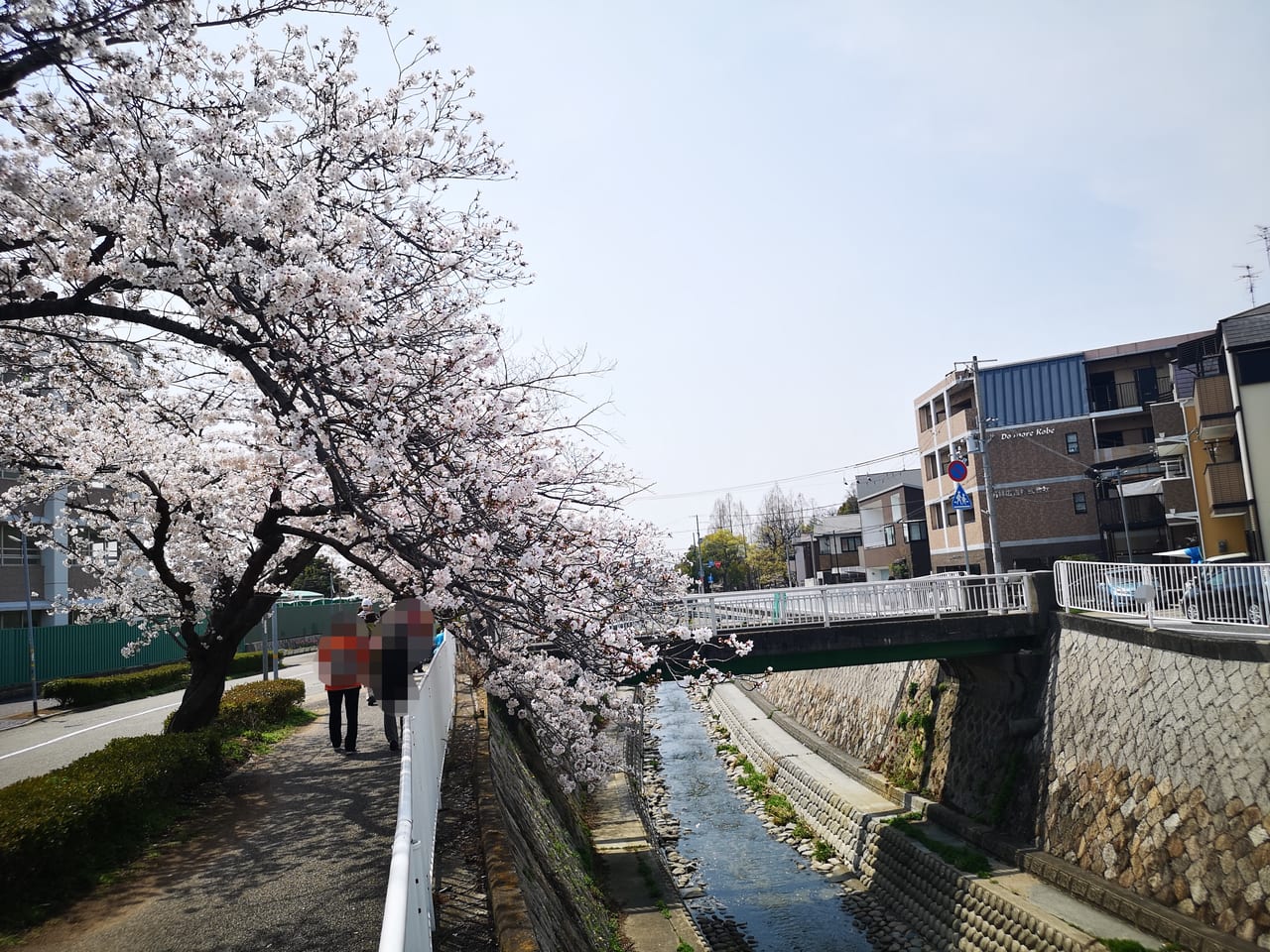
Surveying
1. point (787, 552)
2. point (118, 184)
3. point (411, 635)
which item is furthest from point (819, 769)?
point (787, 552)

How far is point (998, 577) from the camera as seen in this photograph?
17812 millimetres

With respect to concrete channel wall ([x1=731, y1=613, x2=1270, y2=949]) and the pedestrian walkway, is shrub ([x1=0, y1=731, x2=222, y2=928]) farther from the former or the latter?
concrete channel wall ([x1=731, y1=613, x2=1270, y2=949])

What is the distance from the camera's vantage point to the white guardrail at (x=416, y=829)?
299 centimetres

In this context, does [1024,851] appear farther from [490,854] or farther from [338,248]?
[338,248]

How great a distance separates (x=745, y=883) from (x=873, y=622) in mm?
6435

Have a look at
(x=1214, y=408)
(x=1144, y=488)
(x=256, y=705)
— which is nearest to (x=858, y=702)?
(x=1214, y=408)

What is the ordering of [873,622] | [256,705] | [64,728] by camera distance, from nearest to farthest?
[256,705] < [64,728] < [873,622]

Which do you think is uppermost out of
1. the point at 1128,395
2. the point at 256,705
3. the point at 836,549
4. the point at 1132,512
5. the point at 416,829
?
the point at 1128,395

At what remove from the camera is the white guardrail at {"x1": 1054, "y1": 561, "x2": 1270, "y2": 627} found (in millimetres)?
12555

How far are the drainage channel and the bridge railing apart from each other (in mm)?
5617

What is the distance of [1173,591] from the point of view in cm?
1431

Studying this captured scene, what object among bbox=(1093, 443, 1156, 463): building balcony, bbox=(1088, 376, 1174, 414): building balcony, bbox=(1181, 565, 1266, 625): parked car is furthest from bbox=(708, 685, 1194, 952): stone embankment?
bbox=(1088, 376, 1174, 414): building balcony

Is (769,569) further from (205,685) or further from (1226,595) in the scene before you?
(205,685)

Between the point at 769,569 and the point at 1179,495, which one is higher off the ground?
the point at 1179,495
